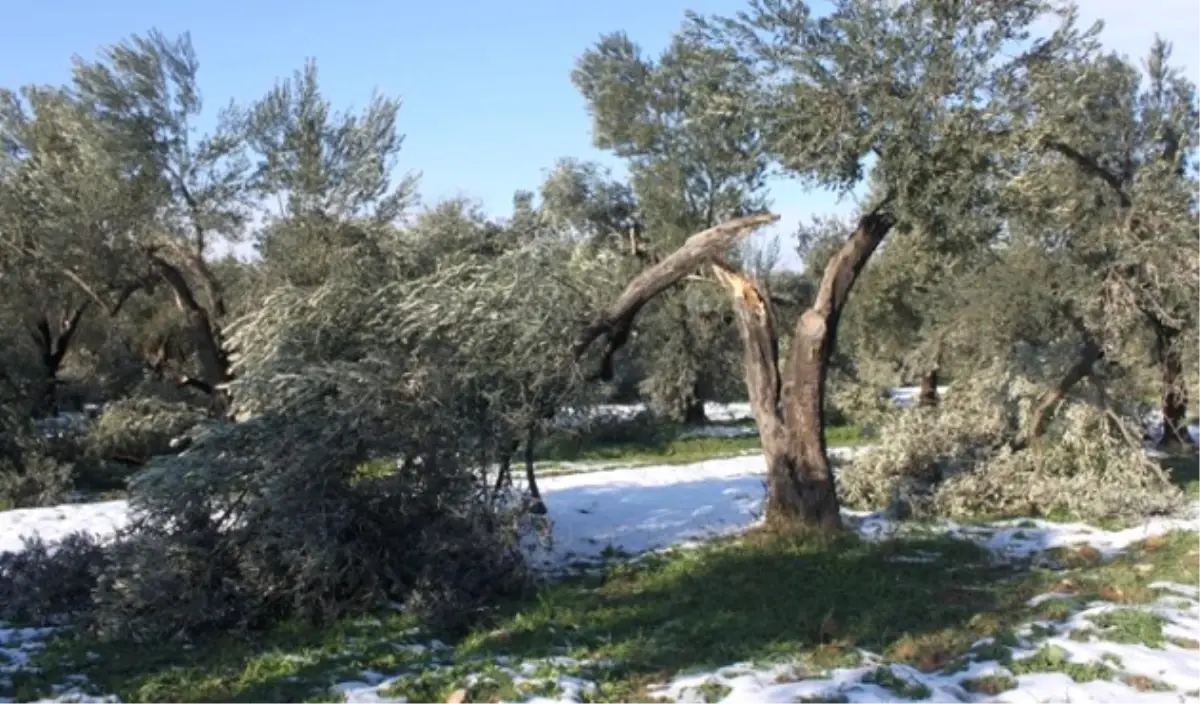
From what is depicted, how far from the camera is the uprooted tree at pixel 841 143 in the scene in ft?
30.8

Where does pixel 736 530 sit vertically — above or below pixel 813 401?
below

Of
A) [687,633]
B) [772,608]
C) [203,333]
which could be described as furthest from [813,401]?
[203,333]

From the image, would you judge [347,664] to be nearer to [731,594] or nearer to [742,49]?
[731,594]

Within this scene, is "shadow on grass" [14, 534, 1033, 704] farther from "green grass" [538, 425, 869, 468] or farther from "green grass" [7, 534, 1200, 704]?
"green grass" [538, 425, 869, 468]

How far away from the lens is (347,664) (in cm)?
687

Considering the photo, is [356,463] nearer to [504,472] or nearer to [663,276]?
[504,472]

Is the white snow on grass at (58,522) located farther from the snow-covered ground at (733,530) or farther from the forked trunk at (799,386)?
the forked trunk at (799,386)

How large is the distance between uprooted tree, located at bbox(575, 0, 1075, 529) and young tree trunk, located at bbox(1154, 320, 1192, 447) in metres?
7.64

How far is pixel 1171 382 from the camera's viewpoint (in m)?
17.3

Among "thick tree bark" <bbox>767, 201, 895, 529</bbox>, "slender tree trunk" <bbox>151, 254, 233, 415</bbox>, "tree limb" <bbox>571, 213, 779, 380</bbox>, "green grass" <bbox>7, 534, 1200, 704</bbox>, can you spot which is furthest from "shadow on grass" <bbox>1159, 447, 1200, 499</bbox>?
"slender tree trunk" <bbox>151, 254, 233, 415</bbox>

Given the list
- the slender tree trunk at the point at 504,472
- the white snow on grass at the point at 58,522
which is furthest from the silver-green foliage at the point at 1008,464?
the white snow on grass at the point at 58,522

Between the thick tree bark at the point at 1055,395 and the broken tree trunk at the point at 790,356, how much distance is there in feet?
11.4

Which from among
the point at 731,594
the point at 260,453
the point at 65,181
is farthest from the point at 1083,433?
the point at 65,181

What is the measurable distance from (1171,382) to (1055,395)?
19.2ft
